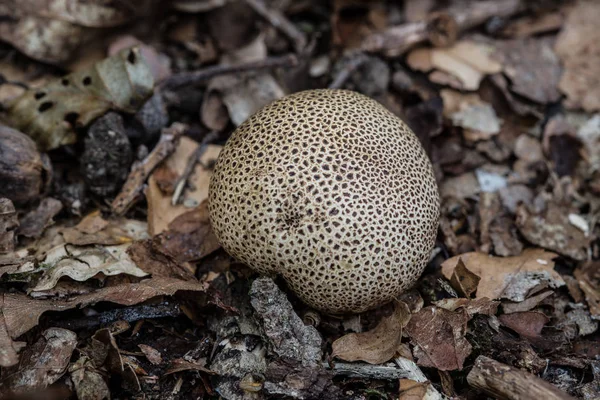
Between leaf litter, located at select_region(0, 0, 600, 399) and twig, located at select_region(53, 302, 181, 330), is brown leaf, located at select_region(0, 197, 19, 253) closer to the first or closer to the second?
leaf litter, located at select_region(0, 0, 600, 399)

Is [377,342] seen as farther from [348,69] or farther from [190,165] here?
[348,69]

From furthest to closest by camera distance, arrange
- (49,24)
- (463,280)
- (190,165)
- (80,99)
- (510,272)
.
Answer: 1. (49,24)
2. (190,165)
3. (80,99)
4. (510,272)
5. (463,280)

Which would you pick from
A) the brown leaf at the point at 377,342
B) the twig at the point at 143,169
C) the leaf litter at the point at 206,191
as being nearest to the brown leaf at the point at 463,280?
the leaf litter at the point at 206,191

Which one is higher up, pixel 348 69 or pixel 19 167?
pixel 348 69

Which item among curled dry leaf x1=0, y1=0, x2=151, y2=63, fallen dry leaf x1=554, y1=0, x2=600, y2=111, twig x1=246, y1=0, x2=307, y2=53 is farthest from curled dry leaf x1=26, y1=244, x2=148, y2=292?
fallen dry leaf x1=554, y1=0, x2=600, y2=111

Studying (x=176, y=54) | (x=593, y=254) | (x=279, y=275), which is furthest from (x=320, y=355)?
(x=176, y=54)

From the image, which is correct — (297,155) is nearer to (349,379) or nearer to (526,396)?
(349,379)

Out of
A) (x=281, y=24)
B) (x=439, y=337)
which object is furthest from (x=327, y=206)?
(x=281, y=24)
